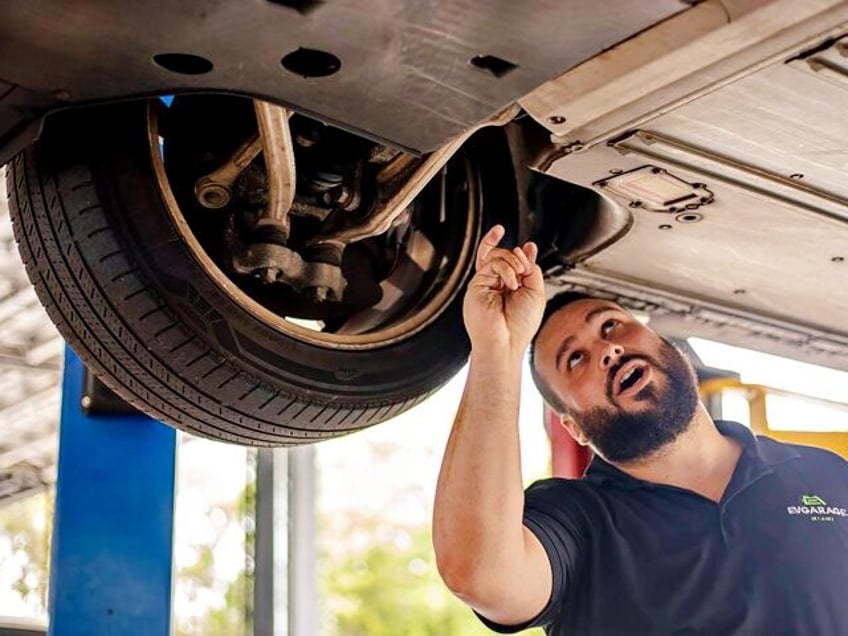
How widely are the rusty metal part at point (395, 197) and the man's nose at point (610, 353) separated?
2.51 ft

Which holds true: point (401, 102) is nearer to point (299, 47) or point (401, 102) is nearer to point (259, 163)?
point (299, 47)

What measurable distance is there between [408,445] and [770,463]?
7.74 metres

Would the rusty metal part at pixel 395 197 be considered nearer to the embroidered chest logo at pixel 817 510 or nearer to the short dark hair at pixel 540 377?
the short dark hair at pixel 540 377

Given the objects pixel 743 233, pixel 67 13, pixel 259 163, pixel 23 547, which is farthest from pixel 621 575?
pixel 23 547

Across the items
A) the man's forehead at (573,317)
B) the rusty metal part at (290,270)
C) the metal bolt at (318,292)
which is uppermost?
the man's forehead at (573,317)

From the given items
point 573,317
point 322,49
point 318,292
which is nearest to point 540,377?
point 573,317

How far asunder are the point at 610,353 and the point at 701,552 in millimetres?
418

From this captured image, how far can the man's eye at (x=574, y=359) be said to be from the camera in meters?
2.25

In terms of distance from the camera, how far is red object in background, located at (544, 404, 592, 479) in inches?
96.0

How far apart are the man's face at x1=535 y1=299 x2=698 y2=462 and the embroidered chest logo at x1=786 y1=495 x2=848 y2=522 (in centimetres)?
26

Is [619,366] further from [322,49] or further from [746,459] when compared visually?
[322,49]

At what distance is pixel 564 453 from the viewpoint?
2.46 meters

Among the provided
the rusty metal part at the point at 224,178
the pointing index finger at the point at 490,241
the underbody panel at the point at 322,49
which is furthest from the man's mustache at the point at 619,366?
the underbody panel at the point at 322,49

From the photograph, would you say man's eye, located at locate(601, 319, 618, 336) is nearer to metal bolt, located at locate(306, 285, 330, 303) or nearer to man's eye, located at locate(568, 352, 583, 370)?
man's eye, located at locate(568, 352, 583, 370)
